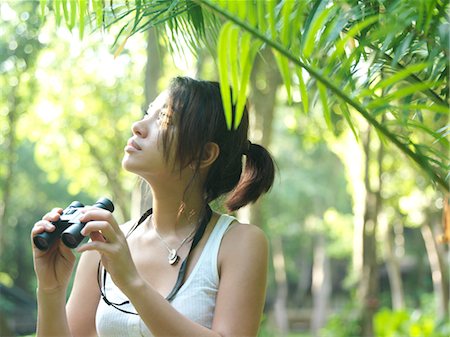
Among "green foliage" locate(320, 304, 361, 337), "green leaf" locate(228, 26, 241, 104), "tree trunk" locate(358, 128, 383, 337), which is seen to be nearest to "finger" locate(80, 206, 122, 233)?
"green leaf" locate(228, 26, 241, 104)

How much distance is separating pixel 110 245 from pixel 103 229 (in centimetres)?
4

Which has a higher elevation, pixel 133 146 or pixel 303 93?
pixel 303 93

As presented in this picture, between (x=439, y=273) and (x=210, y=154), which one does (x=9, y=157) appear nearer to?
(x=439, y=273)

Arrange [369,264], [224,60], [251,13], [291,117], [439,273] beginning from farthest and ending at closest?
[291,117] < [439,273] < [369,264] < [251,13] < [224,60]

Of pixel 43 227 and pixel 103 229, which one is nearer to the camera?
pixel 103 229

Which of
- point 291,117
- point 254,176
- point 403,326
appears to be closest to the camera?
point 254,176

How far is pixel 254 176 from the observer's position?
90.3 inches

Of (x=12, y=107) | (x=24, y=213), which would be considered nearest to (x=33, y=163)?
(x=24, y=213)

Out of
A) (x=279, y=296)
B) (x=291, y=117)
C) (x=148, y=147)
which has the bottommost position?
(x=279, y=296)

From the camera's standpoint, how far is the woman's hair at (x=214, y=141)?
208 centimetres

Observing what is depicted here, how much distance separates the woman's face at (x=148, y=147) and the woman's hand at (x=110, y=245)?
0.85 ft

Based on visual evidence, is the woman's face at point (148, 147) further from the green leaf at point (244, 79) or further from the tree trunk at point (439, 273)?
the tree trunk at point (439, 273)

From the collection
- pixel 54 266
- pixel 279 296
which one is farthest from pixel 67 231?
pixel 279 296

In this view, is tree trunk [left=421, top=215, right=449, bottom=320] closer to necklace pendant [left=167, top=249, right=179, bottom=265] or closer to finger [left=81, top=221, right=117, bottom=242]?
Answer: necklace pendant [left=167, top=249, right=179, bottom=265]
